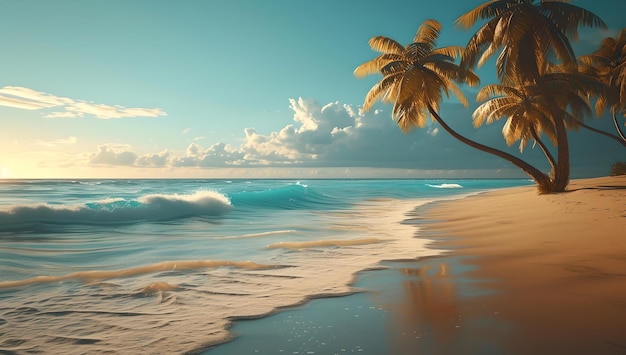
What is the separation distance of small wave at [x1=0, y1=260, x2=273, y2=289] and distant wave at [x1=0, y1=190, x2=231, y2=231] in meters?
9.57

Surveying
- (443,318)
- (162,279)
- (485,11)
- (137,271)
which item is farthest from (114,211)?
(485,11)

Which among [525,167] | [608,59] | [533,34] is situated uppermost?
[608,59]

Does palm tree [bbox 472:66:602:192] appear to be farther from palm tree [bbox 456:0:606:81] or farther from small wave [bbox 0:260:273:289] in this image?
small wave [bbox 0:260:273:289]

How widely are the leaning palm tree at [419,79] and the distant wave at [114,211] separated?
11.3 m

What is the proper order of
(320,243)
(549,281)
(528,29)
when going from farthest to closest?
(528,29) < (320,243) < (549,281)

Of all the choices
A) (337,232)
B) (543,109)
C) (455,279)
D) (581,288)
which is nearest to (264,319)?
(455,279)

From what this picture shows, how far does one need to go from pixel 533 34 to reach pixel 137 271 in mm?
18506

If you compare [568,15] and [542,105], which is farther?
[542,105]

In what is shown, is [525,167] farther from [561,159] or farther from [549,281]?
[549,281]

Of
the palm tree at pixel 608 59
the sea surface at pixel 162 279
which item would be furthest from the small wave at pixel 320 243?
the palm tree at pixel 608 59

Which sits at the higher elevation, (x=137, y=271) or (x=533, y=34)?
(x=533, y=34)

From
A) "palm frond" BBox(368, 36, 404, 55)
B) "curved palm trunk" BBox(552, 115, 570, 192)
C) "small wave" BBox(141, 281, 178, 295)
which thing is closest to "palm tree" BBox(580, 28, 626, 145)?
"curved palm trunk" BBox(552, 115, 570, 192)

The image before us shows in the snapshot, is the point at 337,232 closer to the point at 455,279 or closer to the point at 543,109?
the point at 455,279

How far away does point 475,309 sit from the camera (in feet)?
12.6
